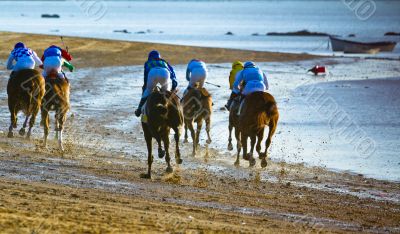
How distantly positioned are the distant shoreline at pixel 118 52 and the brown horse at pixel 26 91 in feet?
60.0

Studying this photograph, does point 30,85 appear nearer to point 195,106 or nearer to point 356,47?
point 195,106

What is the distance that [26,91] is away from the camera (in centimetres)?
1936

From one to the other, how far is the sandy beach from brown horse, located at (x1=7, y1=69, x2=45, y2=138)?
70 centimetres

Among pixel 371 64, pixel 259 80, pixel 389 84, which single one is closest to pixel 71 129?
pixel 259 80

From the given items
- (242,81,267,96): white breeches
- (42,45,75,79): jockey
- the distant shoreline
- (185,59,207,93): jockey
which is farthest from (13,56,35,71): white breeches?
the distant shoreline

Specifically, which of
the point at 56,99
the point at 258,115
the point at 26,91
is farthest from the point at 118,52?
the point at 258,115

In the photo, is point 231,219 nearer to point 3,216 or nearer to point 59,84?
point 3,216

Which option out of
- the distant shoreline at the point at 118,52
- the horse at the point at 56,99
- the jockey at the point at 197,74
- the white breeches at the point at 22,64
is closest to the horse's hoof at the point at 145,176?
the horse at the point at 56,99

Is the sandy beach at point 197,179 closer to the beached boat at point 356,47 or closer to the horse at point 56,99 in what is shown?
the horse at point 56,99

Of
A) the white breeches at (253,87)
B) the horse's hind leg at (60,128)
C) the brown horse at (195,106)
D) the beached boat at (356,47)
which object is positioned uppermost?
the beached boat at (356,47)

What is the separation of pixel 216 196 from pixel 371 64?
130 feet

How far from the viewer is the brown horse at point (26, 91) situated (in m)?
19.2

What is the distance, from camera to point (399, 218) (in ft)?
43.2

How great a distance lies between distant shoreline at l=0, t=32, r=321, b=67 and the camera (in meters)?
40.8
